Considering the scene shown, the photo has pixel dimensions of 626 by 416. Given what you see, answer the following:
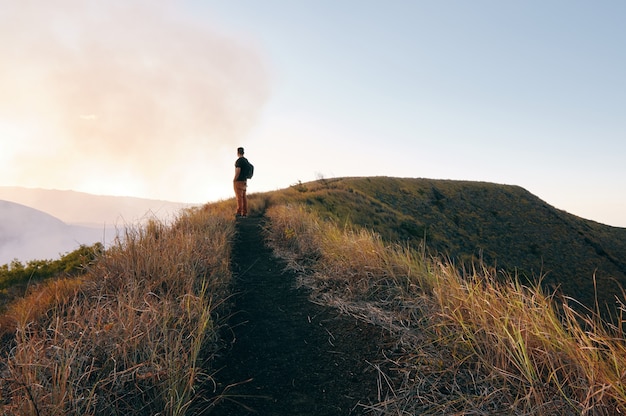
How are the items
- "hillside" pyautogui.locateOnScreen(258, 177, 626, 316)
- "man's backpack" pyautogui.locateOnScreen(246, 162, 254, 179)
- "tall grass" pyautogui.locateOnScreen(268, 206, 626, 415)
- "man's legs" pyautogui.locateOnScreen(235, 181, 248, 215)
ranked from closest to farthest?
1. "tall grass" pyautogui.locateOnScreen(268, 206, 626, 415)
2. "man's backpack" pyautogui.locateOnScreen(246, 162, 254, 179)
3. "man's legs" pyautogui.locateOnScreen(235, 181, 248, 215)
4. "hillside" pyautogui.locateOnScreen(258, 177, 626, 316)

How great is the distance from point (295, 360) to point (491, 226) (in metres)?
47.2

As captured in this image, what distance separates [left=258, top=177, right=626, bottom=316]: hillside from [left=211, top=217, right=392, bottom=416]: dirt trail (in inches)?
831

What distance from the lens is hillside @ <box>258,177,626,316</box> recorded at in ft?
108

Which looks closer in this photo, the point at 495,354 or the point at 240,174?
the point at 495,354

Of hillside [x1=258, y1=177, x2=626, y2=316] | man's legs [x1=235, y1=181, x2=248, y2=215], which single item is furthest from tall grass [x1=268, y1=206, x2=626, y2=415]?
hillside [x1=258, y1=177, x2=626, y2=316]

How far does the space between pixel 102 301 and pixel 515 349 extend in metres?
3.96

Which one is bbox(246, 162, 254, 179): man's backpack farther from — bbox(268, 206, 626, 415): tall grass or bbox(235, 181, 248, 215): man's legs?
bbox(268, 206, 626, 415): tall grass

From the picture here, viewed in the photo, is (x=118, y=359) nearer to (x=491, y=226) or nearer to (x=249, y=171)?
(x=249, y=171)

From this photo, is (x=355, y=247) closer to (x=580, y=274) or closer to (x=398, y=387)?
(x=398, y=387)

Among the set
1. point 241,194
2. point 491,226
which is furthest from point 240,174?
point 491,226

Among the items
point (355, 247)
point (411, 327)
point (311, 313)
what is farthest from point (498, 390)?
point (355, 247)

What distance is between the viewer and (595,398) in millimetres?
1978

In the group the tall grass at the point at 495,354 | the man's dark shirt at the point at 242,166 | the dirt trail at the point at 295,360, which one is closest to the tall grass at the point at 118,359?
the dirt trail at the point at 295,360

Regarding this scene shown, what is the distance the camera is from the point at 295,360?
3242mm
